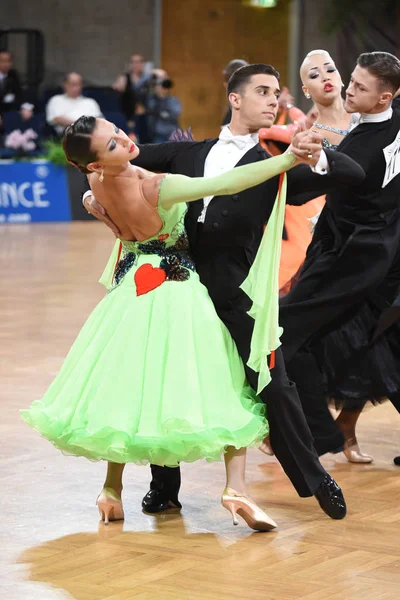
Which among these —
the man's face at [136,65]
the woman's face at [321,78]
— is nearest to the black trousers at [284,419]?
the woman's face at [321,78]

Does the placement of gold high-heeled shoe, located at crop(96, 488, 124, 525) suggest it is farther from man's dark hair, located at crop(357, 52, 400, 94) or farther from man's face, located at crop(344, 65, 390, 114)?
man's dark hair, located at crop(357, 52, 400, 94)

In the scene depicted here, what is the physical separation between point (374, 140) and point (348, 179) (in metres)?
0.73

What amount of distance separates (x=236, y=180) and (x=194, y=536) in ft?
4.08

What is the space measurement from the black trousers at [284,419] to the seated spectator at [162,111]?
11599mm

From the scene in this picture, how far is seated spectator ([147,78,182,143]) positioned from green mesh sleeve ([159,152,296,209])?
11762mm

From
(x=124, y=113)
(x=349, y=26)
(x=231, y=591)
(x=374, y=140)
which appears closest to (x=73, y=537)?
(x=231, y=591)

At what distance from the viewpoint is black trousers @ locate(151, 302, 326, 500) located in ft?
13.1

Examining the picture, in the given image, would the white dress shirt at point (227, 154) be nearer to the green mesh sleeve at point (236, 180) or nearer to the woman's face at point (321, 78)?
the green mesh sleeve at point (236, 180)

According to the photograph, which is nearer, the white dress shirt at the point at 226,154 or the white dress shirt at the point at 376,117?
the white dress shirt at the point at 226,154

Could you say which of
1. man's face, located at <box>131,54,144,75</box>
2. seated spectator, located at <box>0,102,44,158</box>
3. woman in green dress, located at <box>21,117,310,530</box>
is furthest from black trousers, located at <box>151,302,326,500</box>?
man's face, located at <box>131,54,144,75</box>

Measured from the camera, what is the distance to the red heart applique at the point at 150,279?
4.02m

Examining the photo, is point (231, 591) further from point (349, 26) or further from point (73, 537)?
point (349, 26)

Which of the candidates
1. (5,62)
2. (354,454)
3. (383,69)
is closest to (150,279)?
(383,69)

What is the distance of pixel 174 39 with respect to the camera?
18.2 meters
